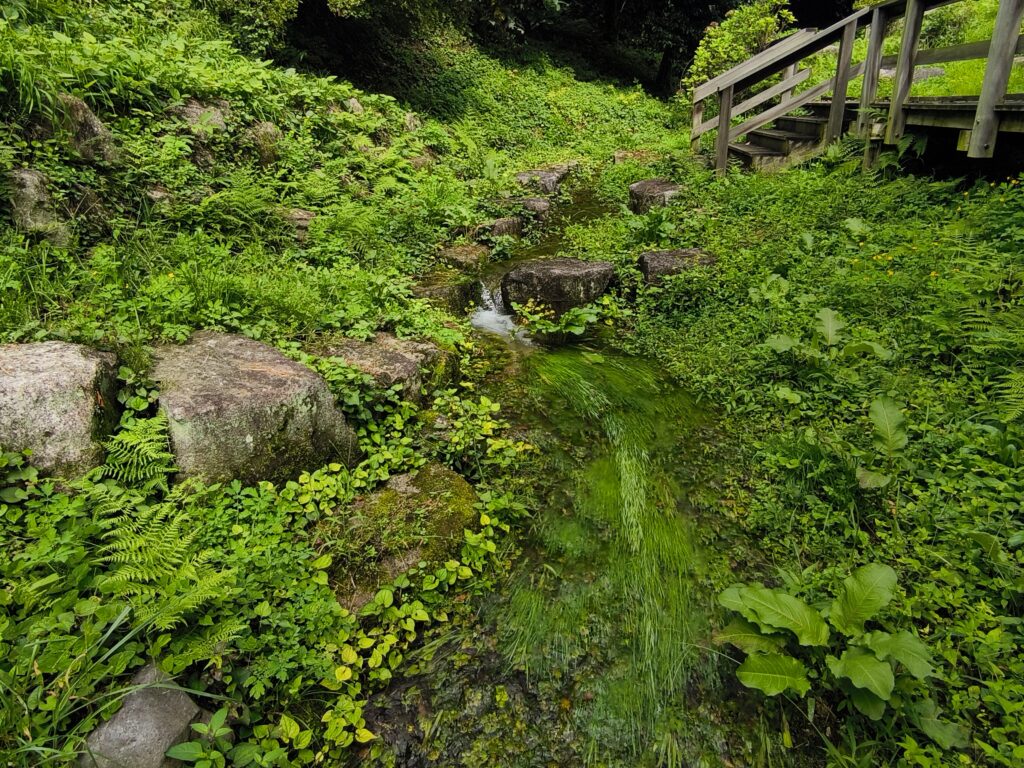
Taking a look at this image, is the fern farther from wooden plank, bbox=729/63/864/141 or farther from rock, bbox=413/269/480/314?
wooden plank, bbox=729/63/864/141

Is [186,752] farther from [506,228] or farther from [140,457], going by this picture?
[506,228]

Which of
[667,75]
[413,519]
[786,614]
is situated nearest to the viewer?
[786,614]

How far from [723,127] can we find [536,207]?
10.6 ft

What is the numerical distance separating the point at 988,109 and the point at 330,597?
6.61m

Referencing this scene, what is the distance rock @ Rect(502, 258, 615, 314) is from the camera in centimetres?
620

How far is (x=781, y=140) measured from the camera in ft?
28.5

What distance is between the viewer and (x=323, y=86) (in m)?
8.54

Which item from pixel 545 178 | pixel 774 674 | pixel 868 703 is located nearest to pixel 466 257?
pixel 545 178

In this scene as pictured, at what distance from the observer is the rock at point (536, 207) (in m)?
8.62

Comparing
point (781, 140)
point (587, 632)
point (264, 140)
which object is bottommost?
point (587, 632)

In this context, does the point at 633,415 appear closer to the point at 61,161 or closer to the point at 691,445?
the point at 691,445

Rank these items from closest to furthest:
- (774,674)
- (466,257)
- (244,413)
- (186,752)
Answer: (186,752), (774,674), (244,413), (466,257)

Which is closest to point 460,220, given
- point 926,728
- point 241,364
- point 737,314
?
point 737,314

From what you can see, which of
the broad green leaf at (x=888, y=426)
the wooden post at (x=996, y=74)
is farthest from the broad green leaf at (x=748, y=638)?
the wooden post at (x=996, y=74)
